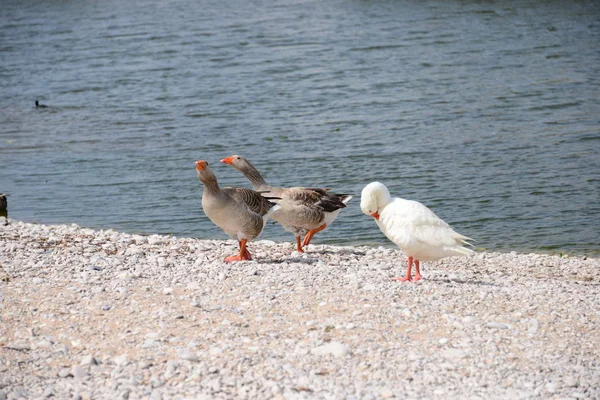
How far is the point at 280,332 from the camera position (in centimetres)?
835

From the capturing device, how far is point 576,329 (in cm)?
869

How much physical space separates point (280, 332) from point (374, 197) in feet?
9.63

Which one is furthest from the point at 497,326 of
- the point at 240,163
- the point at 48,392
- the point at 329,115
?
the point at 329,115

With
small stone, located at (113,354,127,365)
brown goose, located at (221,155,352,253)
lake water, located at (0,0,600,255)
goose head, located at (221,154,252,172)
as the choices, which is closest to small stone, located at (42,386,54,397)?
small stone, located at (113,354,127,365)

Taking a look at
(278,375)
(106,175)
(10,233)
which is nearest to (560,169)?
(106,175)

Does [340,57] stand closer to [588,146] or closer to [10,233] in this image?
[588,146]

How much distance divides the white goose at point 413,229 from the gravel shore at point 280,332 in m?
0.42

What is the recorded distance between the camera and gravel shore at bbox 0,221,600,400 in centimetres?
735

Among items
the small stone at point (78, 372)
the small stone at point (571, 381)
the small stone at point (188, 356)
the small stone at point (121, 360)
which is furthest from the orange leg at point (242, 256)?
the small stone at point (571, 381)

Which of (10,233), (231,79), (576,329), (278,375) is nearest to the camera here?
(278,375)

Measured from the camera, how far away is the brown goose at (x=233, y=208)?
11.6 m

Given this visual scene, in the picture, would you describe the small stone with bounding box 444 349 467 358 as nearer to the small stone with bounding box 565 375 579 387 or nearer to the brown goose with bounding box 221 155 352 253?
the small stone with bounding box 565 375 579 387

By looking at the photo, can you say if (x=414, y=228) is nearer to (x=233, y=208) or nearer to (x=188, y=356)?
(x=233, y=208)

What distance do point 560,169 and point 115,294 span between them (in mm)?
13373
